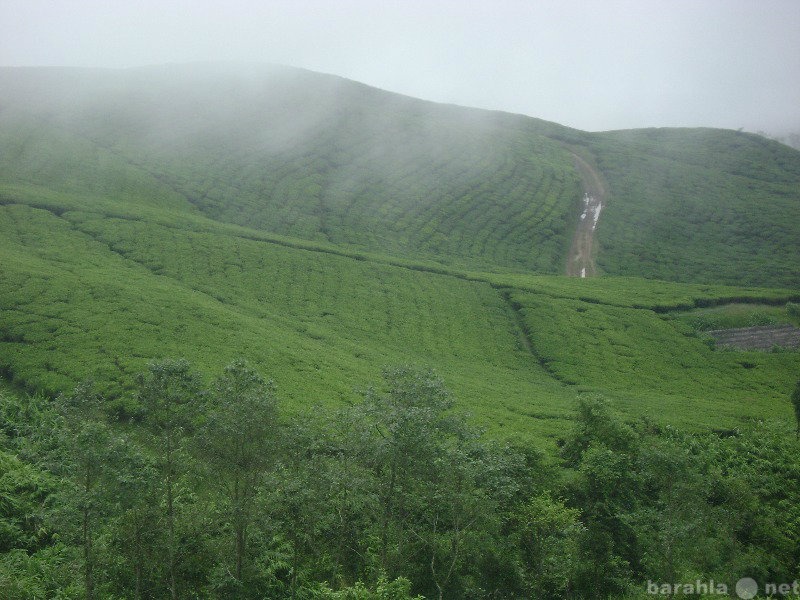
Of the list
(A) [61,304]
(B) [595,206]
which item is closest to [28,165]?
(A) [61,304]

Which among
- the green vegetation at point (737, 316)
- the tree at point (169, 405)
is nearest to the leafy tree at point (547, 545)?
the tree at point (169, 405)

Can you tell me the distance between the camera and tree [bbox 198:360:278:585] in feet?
78.5

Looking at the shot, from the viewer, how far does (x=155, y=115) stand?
14875cm

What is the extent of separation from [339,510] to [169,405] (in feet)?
31.7

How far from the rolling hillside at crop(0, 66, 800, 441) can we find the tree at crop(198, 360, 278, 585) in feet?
64.2

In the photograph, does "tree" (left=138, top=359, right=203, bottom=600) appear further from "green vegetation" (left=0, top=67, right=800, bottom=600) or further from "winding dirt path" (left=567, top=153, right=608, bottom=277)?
"winding dirt path" (left=567, top=153, right=608, bottom=277)

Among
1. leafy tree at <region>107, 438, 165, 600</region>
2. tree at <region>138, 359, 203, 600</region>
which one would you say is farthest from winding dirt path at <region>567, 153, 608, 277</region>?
leafy tree at <region>107, 438, 165, 600</region>

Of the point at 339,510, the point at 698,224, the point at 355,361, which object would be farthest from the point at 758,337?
the point at 339,510

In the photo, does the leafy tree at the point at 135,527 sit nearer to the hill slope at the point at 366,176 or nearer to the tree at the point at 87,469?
the tree at the point at 87,469

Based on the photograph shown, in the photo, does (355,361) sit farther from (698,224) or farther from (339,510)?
(698,224)

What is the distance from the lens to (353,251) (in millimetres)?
106312

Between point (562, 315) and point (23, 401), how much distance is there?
71037 mm

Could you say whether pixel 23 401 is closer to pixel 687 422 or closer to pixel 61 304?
pixel 61 304

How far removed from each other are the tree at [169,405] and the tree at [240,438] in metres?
1.08
